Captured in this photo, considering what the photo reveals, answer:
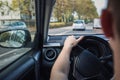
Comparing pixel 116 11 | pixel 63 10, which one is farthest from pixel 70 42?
pixel 63 10

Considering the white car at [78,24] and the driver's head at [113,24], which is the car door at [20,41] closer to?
the white car at [78,24]

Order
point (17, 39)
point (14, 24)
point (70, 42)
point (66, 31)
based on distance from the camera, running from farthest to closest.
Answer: point (66, 31) < point (17, 39) < point (14, 24) < point (70, 42)

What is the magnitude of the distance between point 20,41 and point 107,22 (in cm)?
301

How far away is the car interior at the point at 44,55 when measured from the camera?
9.33ft

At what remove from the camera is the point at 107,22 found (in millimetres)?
921

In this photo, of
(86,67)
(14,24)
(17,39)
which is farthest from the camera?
(17,39)

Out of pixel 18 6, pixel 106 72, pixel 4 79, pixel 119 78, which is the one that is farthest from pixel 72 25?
pixel 119 78

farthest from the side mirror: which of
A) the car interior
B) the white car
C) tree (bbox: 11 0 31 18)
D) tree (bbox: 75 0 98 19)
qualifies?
the white car

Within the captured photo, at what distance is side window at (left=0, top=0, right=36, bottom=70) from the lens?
2.78 meters

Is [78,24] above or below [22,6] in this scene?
below

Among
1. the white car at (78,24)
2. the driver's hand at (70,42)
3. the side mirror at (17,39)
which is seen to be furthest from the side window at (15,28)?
the white car at (78,24)

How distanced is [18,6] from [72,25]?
2.44 meters

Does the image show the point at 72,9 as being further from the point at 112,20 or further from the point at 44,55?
the point at 112,20

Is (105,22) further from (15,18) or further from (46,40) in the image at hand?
(46,40)
